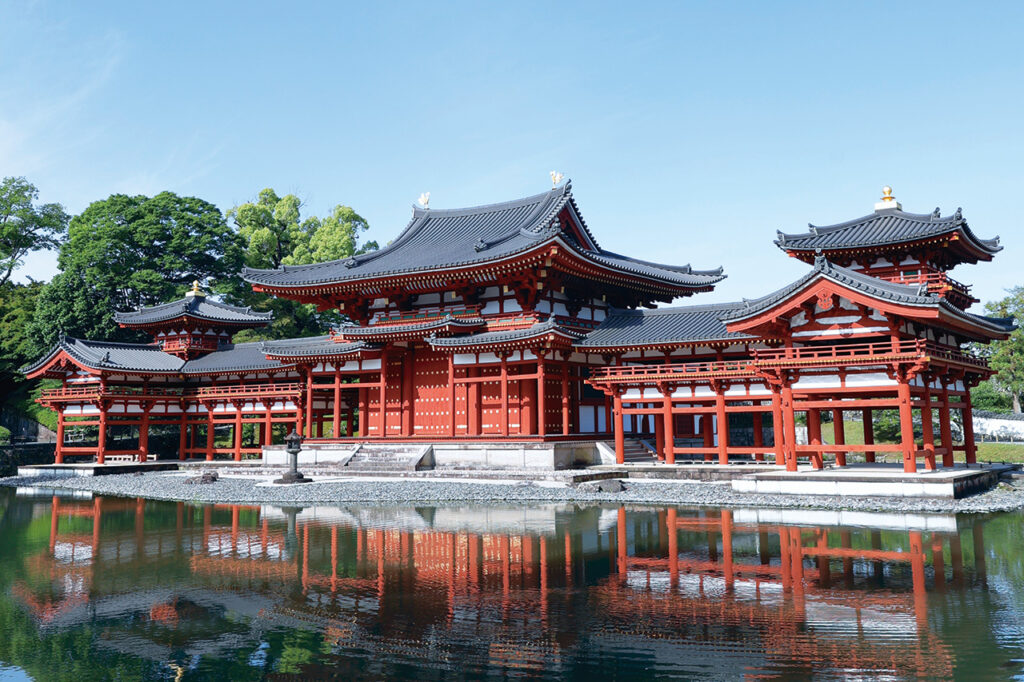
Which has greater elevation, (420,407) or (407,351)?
(407,351)

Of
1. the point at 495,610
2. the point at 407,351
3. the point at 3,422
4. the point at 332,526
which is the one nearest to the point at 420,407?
the point at 407,351

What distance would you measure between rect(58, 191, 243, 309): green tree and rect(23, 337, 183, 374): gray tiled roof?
13657 millimetres

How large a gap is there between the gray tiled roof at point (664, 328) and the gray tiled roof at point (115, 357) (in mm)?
24736

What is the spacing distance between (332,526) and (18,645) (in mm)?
8814

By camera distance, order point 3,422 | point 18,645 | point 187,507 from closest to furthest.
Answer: point 18,645 < point 187,507 < point 3,422

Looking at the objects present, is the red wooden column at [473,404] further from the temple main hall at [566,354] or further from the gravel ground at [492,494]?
the gravel ground at [492,494]

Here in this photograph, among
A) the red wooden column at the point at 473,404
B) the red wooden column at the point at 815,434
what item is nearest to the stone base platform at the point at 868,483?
the red wooden column at the point at 815,434

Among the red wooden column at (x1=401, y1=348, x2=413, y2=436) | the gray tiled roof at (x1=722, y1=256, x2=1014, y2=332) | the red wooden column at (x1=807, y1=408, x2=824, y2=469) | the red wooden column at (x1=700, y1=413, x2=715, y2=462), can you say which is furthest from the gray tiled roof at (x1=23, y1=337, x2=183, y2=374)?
the red wooden column at (x1=807, y1=408, x2=824, y2=469)

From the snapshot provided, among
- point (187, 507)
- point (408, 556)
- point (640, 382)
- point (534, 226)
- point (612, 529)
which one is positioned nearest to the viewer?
point (408, 556)

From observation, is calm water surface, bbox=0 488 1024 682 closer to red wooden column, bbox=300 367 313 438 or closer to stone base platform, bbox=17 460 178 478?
red wooden column, bbox=300 367 313 438

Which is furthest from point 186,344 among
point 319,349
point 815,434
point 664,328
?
point 815,434

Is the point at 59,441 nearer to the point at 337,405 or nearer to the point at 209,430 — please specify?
the point at 209,430

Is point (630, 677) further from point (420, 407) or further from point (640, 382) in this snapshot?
point (420, 407)

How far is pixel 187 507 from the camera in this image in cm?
2234
